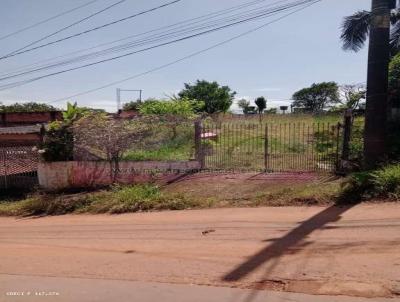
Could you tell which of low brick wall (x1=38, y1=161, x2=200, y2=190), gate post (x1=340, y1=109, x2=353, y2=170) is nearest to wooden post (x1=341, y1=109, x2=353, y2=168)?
gate post (x1=340, y1=109, x2=353, y2=170)

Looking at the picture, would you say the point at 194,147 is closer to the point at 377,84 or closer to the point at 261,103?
the point at 377,84

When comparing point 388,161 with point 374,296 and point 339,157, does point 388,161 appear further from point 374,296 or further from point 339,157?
point 374,296

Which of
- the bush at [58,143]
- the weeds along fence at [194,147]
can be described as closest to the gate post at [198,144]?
the weeds along fence at [194,147]

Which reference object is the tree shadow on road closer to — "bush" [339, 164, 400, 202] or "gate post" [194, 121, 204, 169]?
"bush" [339, 164, 400, 202]

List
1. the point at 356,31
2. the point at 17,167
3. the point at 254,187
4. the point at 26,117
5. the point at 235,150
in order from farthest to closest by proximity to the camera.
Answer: the point at 26,117 → the point at 356,31 → the point at 17,167 → the point at 235,150 → the point at 254,187

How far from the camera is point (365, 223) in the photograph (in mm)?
8195

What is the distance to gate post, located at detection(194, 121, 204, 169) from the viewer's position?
14.3 metres

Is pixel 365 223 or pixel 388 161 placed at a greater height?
pixel 388 161

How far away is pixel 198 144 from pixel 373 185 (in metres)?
5.61

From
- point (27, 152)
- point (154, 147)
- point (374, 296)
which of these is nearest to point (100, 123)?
point (154, 147)

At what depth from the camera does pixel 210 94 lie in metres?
62.7

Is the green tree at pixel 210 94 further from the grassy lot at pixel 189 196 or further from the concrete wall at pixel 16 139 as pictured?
the grassy lot at pixel 189 196

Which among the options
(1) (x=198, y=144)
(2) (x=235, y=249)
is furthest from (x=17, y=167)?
(2) (x=235, y=249)

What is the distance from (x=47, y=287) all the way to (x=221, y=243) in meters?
2.76
